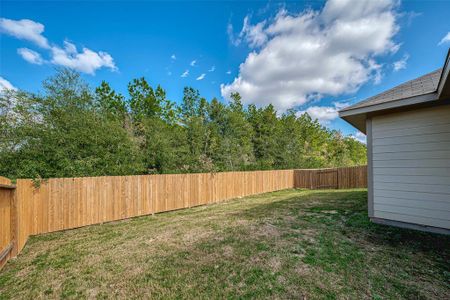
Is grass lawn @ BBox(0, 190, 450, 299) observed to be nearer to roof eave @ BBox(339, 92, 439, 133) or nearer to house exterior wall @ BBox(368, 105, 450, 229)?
house exterior wall @ BBox(368, 105, 450, 229)

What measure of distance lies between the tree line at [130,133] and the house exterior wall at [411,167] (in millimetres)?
7686

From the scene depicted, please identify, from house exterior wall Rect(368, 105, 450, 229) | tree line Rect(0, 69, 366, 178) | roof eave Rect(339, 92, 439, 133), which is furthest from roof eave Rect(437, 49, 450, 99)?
tree line Rect(0, 69, 366, 178)

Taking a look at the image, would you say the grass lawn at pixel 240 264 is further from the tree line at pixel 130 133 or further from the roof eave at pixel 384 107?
the tree line at pixel 130 133

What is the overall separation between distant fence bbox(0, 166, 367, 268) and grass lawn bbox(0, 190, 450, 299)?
407 mm

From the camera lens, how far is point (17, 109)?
5.77 meters

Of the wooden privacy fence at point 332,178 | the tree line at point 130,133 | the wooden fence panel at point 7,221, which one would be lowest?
the wooden privacy fence at point 332,178

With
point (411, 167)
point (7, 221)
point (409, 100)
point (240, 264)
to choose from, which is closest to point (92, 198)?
point (7, 221)

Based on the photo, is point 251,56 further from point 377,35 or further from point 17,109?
point 17,109

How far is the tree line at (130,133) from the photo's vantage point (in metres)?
5.63

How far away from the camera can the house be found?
3.53 meters

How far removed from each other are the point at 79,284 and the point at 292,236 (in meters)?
3.48

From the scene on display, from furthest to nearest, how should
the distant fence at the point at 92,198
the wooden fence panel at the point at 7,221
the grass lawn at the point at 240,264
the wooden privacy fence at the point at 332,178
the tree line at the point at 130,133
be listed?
the wooden privacy fence at the point at 332,178 < the tree line at the point at 130,133 < the distant fence at the point at 92,198 < the wooden fence panel at the point at 7,221 < the grass lawn at the point at 240,264

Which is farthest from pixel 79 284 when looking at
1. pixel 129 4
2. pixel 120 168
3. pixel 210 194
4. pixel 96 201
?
pixel 129 4

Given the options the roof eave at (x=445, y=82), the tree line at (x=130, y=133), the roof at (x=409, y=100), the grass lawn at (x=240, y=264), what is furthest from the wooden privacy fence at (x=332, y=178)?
the roof eave at (x=445, y=82)
